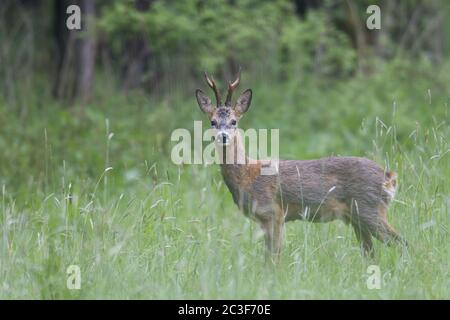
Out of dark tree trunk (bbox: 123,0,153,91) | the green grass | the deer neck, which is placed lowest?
the green grass

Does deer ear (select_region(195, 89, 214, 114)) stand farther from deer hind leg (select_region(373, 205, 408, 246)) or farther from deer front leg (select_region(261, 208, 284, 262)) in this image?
deer hind leg (select_region(373, 205, 408, 246))

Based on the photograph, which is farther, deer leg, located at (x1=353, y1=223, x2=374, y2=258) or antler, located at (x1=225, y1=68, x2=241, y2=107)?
deer leg, located at (x1=353, y1=223, x2=374, y2=258)

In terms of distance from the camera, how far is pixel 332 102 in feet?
39.4

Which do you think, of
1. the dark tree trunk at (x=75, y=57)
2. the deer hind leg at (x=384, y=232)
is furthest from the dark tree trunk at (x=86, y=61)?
the deer hind leg at (x=384, y=232)

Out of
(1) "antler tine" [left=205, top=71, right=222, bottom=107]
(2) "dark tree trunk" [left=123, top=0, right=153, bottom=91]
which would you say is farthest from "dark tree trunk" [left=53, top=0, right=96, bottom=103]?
(1) "antler tine" [left=205, top=71, right=222, bottom=107]

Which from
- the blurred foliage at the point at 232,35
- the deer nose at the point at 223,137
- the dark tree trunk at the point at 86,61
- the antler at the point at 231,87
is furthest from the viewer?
the dark tree trunk at the point at 86,61

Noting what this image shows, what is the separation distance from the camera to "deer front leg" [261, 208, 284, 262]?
6113mm

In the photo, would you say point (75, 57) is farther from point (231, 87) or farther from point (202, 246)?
point (202, 246)

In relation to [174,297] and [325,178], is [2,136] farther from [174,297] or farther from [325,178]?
[174,297]

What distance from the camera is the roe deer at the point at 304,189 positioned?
20.6 ft

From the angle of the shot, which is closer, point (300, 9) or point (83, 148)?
point (83, 148)

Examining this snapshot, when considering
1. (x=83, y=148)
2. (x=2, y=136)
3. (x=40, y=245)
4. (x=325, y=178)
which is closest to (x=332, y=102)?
(x=83, y=148)

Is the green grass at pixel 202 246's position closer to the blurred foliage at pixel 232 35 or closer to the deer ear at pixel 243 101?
the deer ear at pixel 243 101
